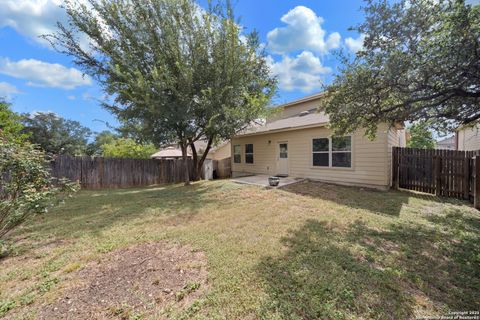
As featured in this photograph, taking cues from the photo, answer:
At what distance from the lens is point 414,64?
3.97m

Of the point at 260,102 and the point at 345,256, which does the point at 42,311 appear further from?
the point at 260,102

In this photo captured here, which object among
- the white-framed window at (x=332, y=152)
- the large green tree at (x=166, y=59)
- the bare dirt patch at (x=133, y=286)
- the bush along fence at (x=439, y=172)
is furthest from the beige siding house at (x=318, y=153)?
the bare dirt patch at (x=133, y=286)

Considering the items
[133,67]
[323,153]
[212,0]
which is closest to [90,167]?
[133,67]

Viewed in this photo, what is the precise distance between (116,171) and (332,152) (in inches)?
434

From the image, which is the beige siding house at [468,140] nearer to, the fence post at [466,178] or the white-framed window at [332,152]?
the fence post at [466,178]

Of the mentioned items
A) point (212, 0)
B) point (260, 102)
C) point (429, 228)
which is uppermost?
point (212, 0)

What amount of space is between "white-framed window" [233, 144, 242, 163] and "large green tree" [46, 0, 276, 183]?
5.06 meters

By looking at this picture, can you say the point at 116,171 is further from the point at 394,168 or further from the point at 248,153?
the point at 394,168

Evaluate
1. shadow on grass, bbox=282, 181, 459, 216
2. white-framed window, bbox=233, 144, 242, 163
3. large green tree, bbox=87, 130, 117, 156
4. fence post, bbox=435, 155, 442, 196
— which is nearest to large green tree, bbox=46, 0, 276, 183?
shadow on grass, bbox=282, 181, 459, 216

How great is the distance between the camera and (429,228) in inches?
172

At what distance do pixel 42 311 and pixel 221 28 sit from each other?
33.4 ft

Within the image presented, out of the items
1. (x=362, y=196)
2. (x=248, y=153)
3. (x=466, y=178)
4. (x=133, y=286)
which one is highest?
(x=248, y=153)

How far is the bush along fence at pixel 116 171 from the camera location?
984 centimetres

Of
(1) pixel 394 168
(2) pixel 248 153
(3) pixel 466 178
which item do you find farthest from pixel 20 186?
(3) pixel 466 178
